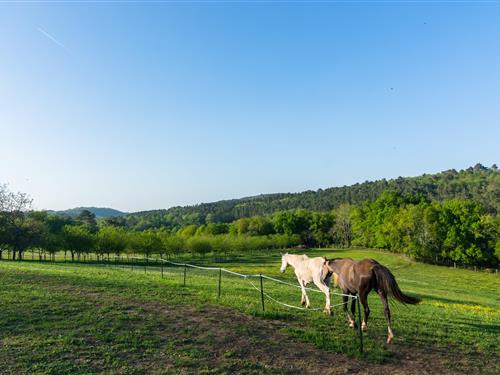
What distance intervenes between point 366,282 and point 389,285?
69 centimetres

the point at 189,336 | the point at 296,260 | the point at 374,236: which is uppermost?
the point at 296,260

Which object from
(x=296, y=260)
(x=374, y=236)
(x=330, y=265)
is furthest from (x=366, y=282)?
(x=374, y=236)

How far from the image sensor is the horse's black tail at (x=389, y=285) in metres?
10.0

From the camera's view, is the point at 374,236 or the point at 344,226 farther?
the point at 344,226

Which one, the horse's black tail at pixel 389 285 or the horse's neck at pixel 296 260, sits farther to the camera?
the horse's neck at pixel 296 260

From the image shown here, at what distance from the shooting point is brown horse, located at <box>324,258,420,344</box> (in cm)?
1009

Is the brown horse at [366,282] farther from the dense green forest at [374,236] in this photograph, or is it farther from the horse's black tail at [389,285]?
the dense green forest at [374,236]

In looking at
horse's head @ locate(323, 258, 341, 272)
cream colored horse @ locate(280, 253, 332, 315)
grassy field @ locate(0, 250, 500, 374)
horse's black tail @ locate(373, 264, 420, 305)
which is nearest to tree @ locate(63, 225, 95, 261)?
grassy field @ locate(0, 250, 500, 374)

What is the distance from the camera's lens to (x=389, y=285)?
10117 millimetres

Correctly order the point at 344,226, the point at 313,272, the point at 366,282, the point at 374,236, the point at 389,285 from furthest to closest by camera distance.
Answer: the point at 344,226, the point at 374,236, the point at 313,272, the point at 366,282, the point at 389,285

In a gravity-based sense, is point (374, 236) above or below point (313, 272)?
below

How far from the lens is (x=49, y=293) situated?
14.9m

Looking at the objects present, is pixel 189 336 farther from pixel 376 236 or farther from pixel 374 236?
pixel 374 236

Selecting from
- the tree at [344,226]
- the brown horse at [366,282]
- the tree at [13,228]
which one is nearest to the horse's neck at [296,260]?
the brown horse at [366,282]
